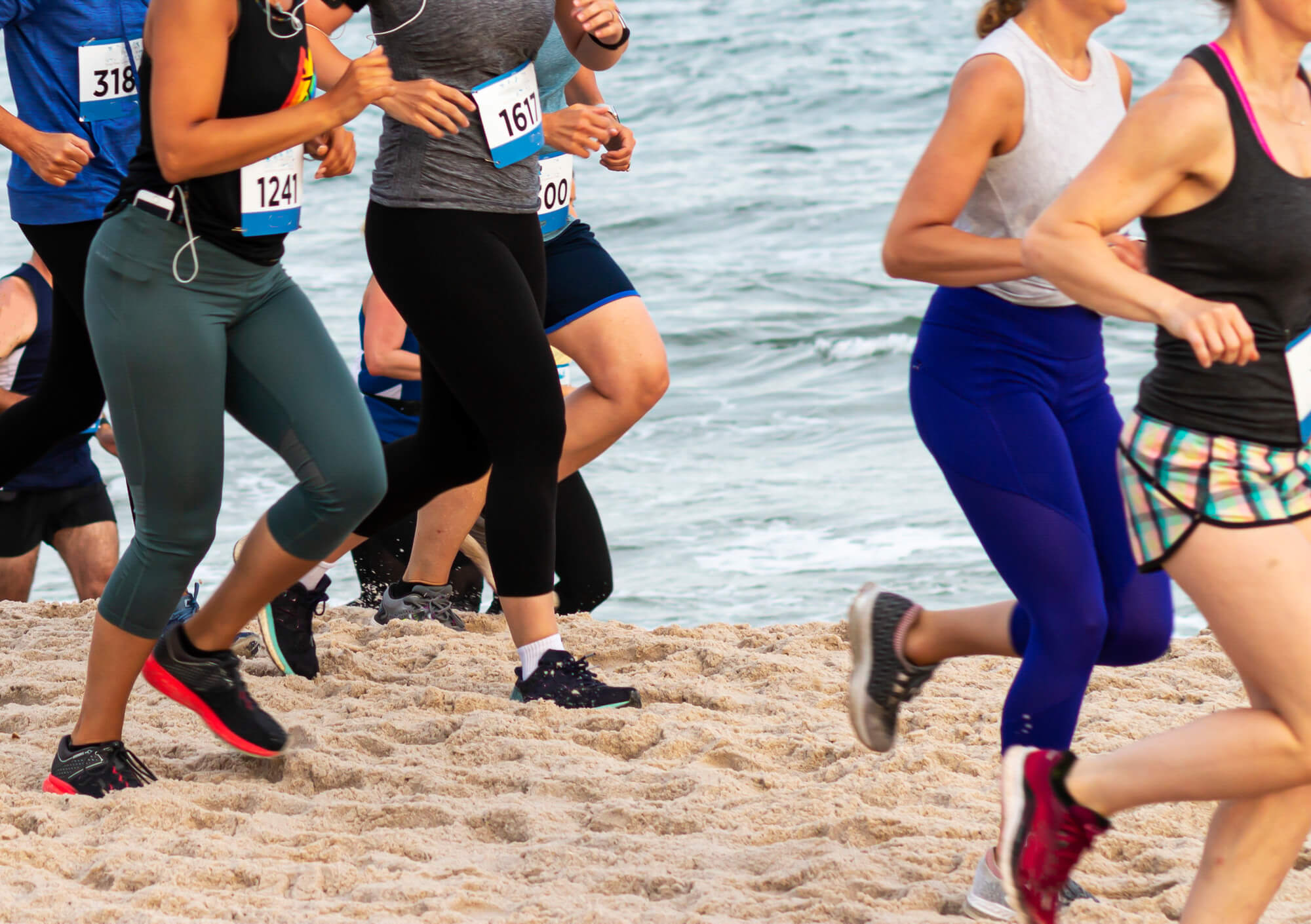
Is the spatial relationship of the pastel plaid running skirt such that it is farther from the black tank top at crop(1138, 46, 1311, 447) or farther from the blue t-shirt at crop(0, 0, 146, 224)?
the blue t-shirt at crop(0, 0, 146, 224)

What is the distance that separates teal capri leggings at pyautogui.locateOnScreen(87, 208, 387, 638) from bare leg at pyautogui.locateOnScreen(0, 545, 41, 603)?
8.36ft

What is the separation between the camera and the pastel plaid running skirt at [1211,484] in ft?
7.33

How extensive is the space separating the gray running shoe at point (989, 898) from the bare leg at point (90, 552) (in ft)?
12.2

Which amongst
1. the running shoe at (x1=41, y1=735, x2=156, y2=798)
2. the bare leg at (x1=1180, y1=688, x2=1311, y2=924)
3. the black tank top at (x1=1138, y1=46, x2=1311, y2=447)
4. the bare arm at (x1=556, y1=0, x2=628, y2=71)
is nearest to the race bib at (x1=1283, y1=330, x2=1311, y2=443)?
the black tank top at (x1=1138, y1=46, x2=1311, y2=447)

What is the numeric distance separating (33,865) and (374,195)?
174 centimetres

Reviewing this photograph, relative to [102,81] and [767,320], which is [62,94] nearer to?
[102,81]

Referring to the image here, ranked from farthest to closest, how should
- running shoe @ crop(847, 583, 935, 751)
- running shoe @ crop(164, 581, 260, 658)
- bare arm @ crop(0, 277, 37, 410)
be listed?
bare arm @ crop(0, 277, 37, 410), running shoe @ crop(164, 581, 260, 658), running shoe @ crop(847, 583, 935, 751)

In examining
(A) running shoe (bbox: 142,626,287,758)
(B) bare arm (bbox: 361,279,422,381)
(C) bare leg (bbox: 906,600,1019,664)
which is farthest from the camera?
(B) bare arm (bbox: 361,279,422,381)

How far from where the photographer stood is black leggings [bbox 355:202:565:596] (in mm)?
3605

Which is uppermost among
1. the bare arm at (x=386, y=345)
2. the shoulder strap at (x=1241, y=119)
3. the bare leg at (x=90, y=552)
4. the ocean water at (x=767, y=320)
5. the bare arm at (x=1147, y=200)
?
the shoulder strap at (x=1241, y=119)

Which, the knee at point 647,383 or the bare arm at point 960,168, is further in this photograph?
the knee at point 647,383

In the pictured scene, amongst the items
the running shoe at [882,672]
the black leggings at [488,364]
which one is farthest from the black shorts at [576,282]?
the running shoe at [882,672]

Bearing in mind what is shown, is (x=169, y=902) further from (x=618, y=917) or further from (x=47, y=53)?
(x=47, y=53)

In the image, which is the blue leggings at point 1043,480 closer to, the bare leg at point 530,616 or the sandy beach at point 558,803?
the sandy beach at point 558,803
